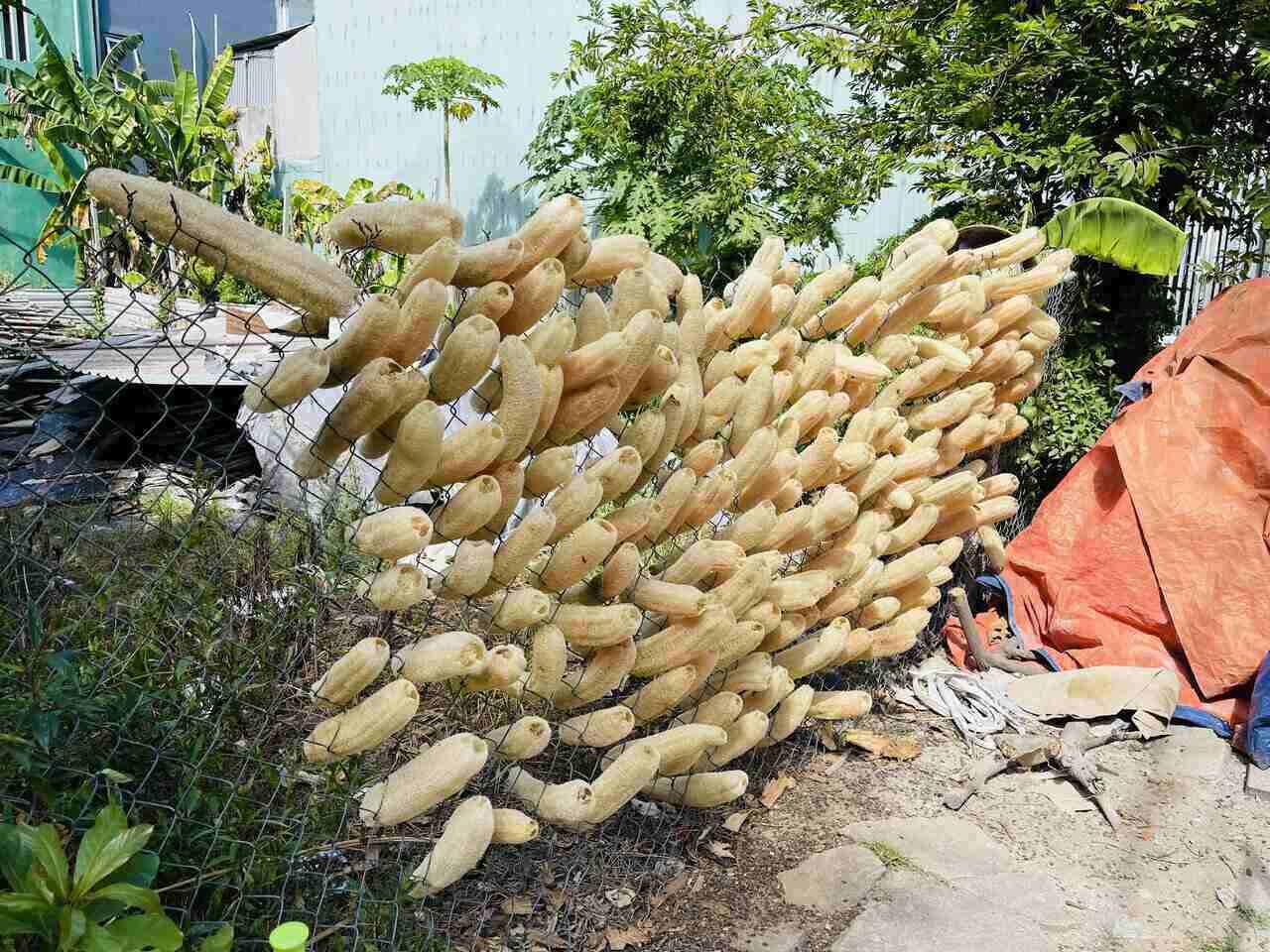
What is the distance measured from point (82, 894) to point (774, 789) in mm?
2233

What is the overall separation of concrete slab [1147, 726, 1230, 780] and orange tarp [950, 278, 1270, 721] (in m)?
0.17

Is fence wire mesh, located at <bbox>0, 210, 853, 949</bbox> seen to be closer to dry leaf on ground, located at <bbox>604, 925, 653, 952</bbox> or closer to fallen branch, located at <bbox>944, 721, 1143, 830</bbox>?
dry leaf on ground, located at <bbox>604, 925, 653, 952</bbox>

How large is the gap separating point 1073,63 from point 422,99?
9.08m

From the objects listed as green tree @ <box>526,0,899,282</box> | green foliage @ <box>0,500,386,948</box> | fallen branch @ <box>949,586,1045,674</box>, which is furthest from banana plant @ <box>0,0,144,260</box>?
fallen branch @ <box>949,586,1045,674</box>

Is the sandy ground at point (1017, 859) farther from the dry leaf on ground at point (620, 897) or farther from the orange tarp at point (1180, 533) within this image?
the orange tarp at point (1180, 533)

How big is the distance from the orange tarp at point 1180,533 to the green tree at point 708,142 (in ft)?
7.68

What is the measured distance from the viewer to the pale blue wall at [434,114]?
13.0 m

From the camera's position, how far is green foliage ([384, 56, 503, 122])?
12391 millimetres

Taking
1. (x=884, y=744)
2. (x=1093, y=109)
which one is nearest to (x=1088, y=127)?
(x=1093, y=109)

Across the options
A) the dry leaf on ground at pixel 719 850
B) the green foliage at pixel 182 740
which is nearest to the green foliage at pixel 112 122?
the green foliage at pixel 182 740

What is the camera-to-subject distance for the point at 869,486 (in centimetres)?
336

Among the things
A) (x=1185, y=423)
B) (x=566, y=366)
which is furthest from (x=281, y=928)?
(x=1185, y=423)

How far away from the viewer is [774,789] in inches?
129

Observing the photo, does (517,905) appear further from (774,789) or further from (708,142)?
(708,142)
